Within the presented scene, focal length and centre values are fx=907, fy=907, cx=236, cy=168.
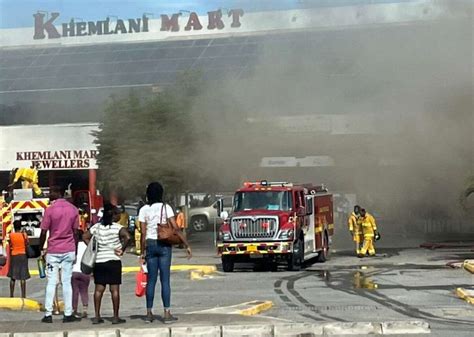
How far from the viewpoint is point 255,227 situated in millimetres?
19031

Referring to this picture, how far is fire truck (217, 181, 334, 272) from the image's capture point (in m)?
18.9

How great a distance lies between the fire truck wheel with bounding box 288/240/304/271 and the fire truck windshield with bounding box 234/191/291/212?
83 centimetres

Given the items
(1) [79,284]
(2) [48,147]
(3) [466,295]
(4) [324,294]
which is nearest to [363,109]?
(4) [324,294]

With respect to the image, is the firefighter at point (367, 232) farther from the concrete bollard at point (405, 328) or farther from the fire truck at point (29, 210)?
the concrete bollard at point (405, 328)

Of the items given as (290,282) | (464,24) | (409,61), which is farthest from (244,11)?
(290,282)

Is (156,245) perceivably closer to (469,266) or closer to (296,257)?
(469,266)

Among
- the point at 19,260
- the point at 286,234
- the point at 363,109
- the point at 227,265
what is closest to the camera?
the point at 19,260

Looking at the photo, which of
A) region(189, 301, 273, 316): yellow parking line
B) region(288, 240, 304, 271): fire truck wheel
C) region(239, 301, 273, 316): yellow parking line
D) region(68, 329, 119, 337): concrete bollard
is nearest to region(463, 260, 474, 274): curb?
region(288, 240, 304, 271): fire truck wheel

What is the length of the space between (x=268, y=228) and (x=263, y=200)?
0.96 metres

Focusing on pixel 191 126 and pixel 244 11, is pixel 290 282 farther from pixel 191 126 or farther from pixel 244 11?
pixel 191 126

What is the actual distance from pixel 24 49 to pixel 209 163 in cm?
994

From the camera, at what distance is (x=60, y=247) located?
10562 mm

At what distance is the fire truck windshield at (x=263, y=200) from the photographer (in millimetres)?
19547

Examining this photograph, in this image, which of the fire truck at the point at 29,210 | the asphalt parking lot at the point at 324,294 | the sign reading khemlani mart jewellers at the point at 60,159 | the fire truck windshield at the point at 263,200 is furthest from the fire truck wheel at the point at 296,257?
the sign reading khemlani mart jewellers at the point at 60,159
